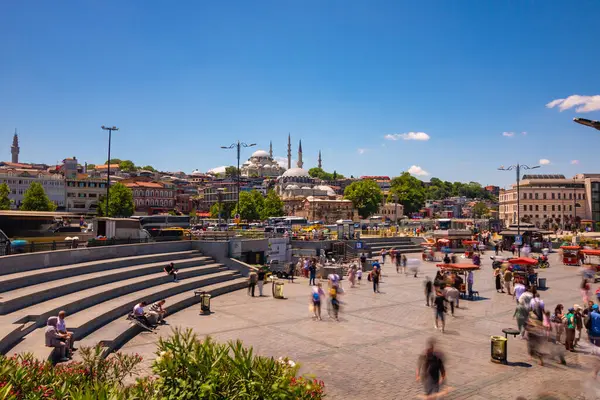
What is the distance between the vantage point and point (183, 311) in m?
16.6

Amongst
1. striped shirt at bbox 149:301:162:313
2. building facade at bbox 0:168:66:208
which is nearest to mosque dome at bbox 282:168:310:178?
building facade at bbox 0:168:66:208

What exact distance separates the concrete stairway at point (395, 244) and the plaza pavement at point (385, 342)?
1934 centimetres

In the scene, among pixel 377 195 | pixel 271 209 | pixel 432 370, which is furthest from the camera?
pixel 377 195

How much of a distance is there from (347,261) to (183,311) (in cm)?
1949

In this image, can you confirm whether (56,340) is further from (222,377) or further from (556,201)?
(556,201)

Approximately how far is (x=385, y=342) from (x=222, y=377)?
303 inches

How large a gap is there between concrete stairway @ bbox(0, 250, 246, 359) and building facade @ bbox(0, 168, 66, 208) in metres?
76.7

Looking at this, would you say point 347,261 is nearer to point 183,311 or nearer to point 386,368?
point 183,311

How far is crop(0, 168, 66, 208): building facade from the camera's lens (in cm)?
8525

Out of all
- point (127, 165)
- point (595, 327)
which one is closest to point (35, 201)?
point (595, 327)

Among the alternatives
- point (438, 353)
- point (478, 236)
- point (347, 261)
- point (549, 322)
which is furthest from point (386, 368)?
point (478, 236)

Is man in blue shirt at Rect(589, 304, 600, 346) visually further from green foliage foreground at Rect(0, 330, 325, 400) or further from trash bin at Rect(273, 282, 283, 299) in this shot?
trash bin at Rect(273, 282, 283, 299)

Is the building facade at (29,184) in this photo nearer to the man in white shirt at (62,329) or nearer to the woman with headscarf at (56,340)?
the man in white shirt at (62,329)

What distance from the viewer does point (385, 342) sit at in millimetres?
13031
